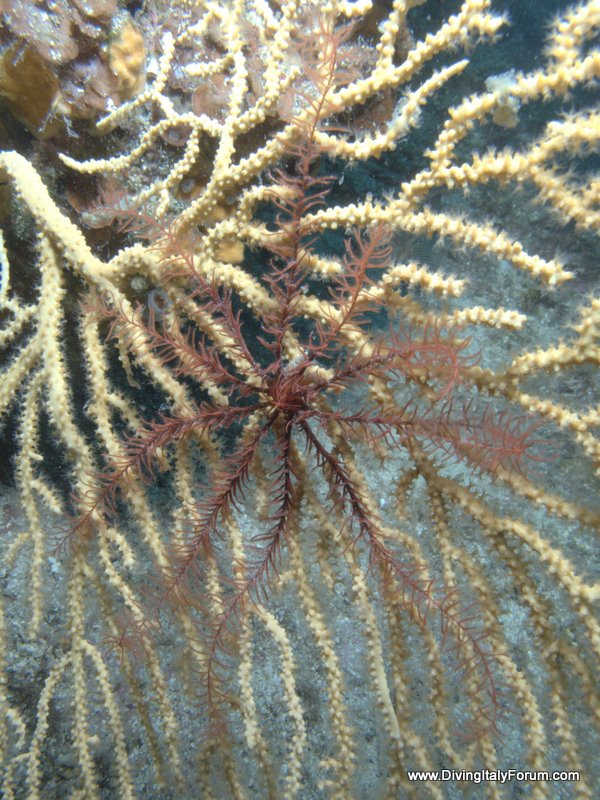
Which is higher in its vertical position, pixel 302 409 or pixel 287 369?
pixel 287 369

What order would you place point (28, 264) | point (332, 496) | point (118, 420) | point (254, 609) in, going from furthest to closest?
point (118, 420), point (28, 264), point (254, 609), point (332, 496)

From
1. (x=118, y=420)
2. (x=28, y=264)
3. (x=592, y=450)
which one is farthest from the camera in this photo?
(x=118, y=420)

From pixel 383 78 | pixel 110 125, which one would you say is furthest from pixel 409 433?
pixel 110 125

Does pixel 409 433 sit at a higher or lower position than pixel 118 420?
lower

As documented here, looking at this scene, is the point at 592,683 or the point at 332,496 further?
the point at 332,496

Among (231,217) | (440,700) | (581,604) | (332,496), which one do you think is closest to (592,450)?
(581,604)

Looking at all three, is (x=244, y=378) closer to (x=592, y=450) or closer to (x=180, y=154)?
(x=180, y=154)

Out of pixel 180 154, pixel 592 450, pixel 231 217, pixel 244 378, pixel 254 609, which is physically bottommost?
pixel 254 609
